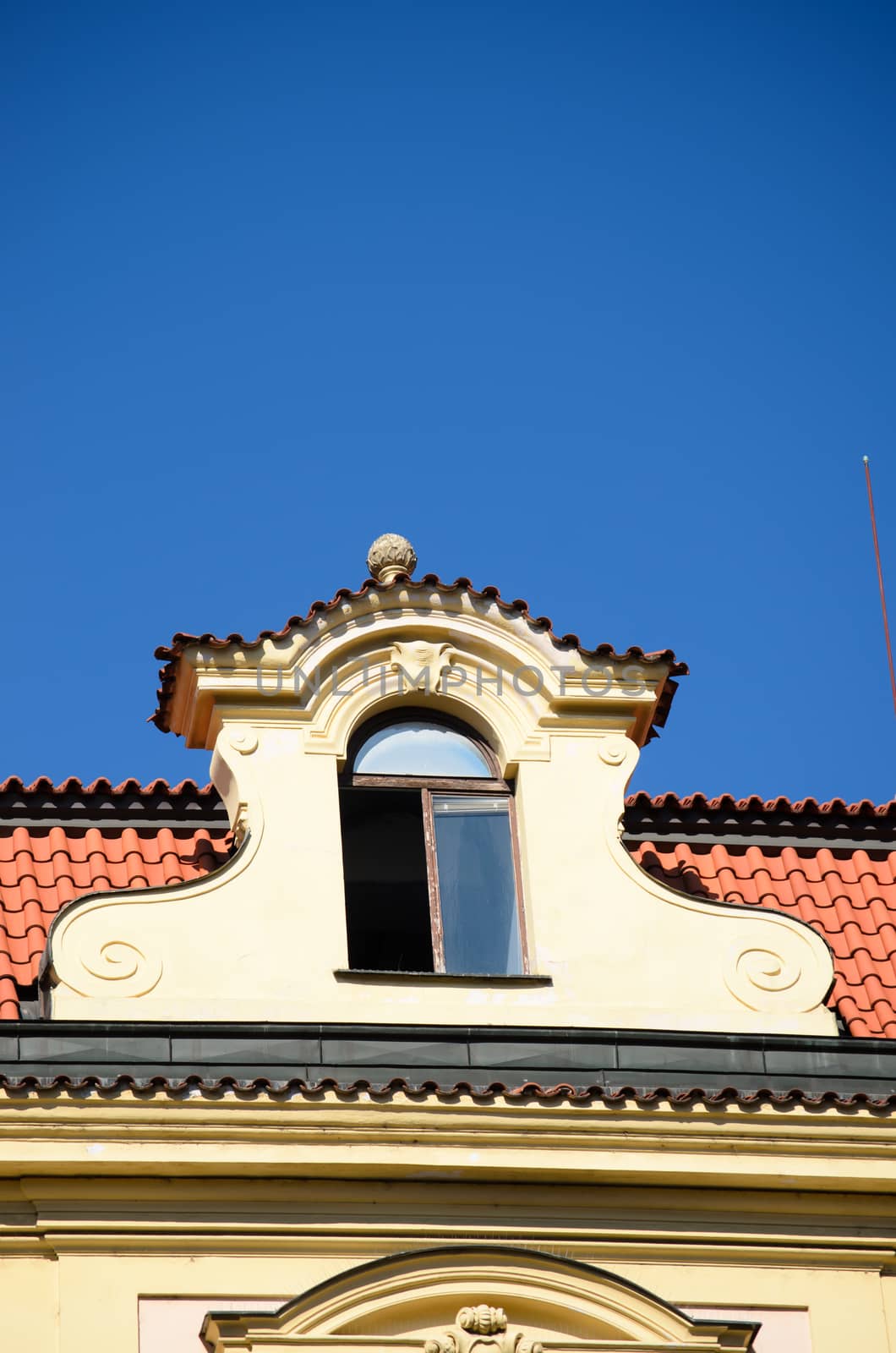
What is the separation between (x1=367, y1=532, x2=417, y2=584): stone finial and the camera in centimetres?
1709

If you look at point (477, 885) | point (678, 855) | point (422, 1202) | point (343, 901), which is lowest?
point (422, 1202)

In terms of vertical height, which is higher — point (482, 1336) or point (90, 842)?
point (90, 842)

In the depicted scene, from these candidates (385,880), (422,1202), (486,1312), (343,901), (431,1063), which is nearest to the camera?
(486,1312)

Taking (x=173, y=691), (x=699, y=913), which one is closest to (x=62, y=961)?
(x=173, y=691)

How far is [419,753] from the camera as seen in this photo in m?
16.7

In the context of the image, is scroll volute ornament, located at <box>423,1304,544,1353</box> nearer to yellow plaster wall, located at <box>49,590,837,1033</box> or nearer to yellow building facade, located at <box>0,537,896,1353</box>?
yellow building facade, located at <box>0,537,896,1353</box>

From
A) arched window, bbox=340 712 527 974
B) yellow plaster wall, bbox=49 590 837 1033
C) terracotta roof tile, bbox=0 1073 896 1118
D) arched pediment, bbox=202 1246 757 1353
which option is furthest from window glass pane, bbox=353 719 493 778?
arched pediment, bbox=202 1246 757 1353

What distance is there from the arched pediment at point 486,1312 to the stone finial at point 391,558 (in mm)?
4438

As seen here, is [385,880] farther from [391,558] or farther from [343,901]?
[391,558]

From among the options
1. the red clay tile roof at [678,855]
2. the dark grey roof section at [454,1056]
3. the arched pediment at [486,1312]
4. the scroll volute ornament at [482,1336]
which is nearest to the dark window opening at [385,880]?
the dark grey roof section at [454,1056]

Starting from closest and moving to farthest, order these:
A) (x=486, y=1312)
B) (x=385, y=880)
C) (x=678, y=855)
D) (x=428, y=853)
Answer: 1. (x=486, y=1312)
2. (x=385, y=880)
3. (x=428, y=853)
4. (x=678, y=855)

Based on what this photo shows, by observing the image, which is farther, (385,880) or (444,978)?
(385,880)

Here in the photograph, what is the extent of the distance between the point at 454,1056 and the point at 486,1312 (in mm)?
1418

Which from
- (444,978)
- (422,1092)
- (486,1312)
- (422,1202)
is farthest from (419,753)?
(486,1312)
